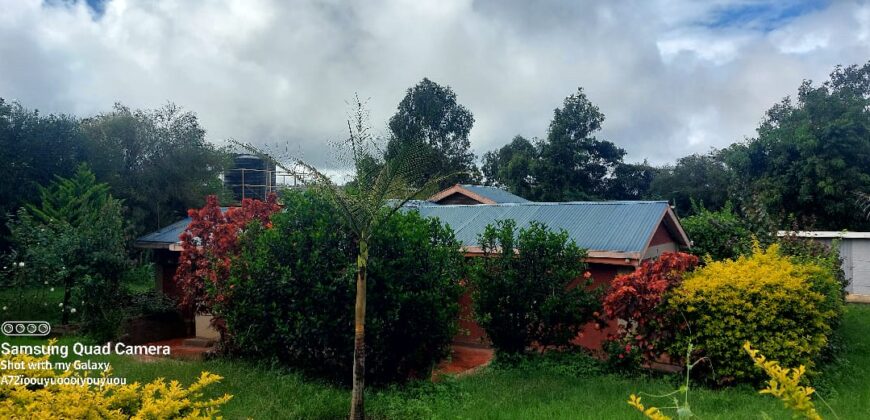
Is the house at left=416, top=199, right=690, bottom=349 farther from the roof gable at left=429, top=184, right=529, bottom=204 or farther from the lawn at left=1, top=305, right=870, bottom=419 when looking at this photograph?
the roof gable at left=429, top=184, right=529, bottom=204

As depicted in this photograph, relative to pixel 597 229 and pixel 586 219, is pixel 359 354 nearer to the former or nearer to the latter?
pixel 597 229

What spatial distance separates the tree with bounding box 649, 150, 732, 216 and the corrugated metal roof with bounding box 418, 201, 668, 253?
798 inches

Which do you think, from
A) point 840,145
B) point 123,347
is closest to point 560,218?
point 123,347

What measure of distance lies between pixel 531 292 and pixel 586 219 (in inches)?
131

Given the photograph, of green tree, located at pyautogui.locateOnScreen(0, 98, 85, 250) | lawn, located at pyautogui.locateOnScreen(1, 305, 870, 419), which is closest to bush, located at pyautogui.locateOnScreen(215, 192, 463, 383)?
lawn, located at pyautogui.locateOnScreen(1, 305, 870, 419)

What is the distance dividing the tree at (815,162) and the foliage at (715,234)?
487cm

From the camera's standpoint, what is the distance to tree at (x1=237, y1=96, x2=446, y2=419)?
5.38 metres

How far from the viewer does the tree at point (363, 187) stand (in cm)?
538

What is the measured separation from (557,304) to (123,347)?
7210mm

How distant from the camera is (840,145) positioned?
61.8 feet

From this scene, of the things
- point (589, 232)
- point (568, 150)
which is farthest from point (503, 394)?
point (568, 150)

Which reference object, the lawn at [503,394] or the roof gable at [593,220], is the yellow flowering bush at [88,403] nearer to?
the lawn at [503,394]

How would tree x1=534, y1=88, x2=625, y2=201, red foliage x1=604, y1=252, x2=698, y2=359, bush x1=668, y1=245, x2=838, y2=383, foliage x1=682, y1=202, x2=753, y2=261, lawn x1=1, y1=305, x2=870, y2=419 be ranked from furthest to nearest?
tree x1=534, y1=88, x2=625, y2=201 < foliage x1=682, y1=202, x2=753, y2=261 < red foliage x1=604, y1=252, x2=698, y2=359 < bush x1=668, y1=245, x2=838, y2=383 < lawn x1=1, y1=305, x2=870, y2=419

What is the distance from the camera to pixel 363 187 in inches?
228
